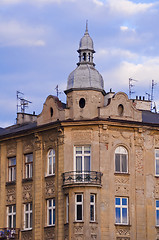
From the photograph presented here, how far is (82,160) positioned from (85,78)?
5.94 m

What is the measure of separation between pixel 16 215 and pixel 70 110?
29.9 feet

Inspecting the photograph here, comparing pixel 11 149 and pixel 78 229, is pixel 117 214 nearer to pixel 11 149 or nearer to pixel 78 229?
pixel 78 229

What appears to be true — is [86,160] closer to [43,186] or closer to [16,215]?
[43,186]

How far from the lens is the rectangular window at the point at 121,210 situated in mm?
52250

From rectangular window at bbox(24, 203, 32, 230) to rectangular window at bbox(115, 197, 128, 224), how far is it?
22.5 feet

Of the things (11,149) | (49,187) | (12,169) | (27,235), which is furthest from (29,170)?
(27,235)

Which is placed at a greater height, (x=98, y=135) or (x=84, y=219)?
(x=98, y=135)

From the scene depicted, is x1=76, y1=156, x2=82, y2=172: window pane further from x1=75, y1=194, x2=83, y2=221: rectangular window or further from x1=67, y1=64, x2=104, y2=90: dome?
x1=67, y1=64, x2=104, y2=90: dome

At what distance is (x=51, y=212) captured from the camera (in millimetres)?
53719

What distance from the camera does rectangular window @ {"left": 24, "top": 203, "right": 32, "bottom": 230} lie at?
55.5 metres

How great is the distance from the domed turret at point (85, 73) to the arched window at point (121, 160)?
4428mm

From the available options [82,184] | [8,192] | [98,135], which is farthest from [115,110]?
[8,192]

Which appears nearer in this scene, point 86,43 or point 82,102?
point 82,102

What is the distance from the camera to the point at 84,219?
167 feet
